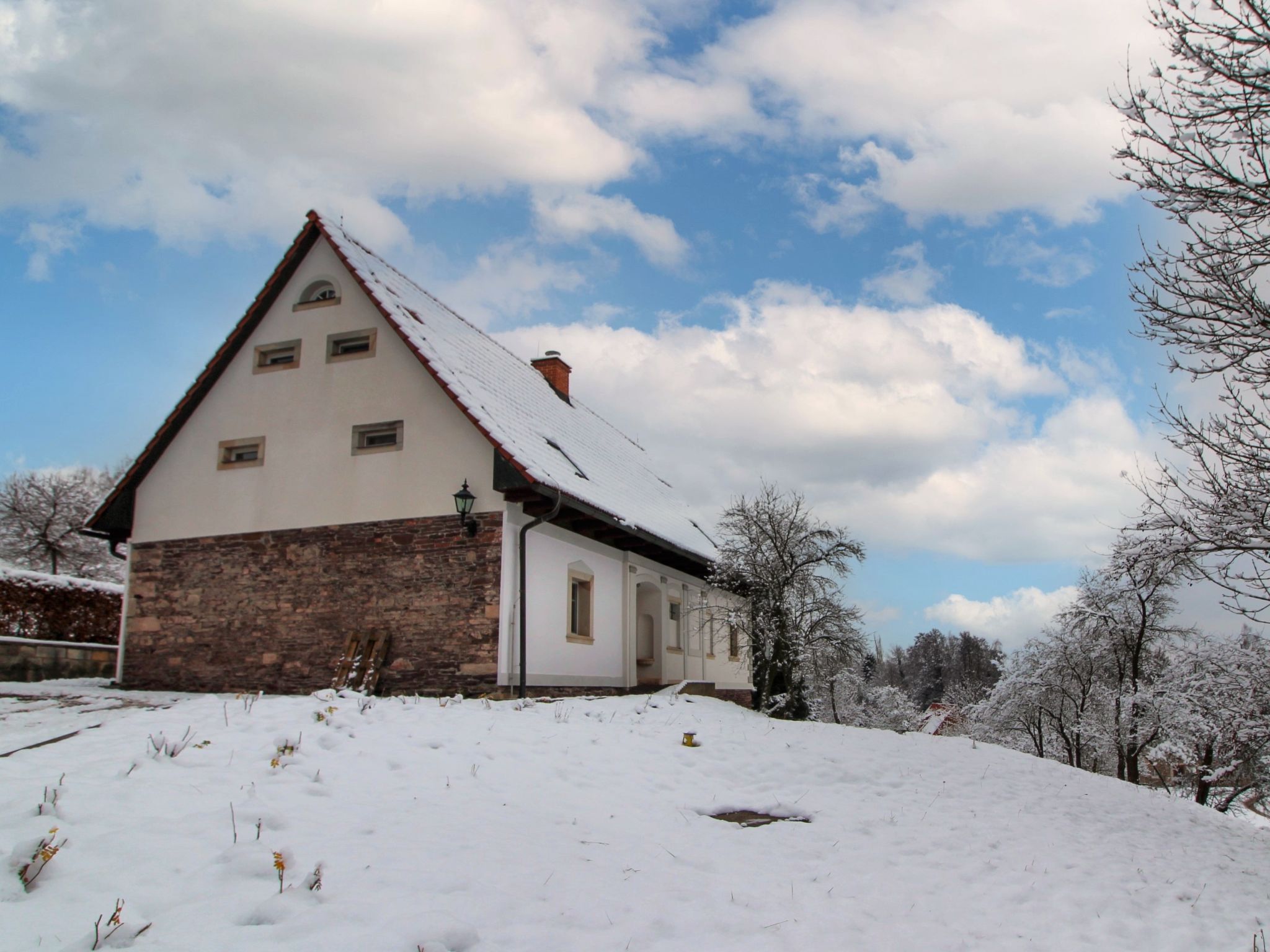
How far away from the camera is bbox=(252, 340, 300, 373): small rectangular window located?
16297 mm

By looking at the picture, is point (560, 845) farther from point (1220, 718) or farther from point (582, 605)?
point (1220, 718)

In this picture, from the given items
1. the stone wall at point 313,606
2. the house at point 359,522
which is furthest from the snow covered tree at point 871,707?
the stone wall at point 313,606

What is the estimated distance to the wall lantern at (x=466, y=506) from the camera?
13.6 m

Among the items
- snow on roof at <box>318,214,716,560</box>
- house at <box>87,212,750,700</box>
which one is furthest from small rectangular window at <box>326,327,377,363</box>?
snow on roof at <box>318,214,716,560</box>

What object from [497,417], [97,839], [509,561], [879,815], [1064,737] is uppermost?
[497,417]

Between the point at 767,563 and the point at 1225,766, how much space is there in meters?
9.12

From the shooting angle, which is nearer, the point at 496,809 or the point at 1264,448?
the point at 496,809

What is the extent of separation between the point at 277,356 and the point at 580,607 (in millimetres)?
6933

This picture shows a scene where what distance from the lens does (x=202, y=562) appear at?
15.9m

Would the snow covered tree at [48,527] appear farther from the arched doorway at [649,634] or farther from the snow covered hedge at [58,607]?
the arched doorway at [649,634]

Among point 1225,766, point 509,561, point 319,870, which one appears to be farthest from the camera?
point 1225,766

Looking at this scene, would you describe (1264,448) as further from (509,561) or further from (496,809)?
(509,561)

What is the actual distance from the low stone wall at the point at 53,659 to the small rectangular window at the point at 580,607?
8.57 meters

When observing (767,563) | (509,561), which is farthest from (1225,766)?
(509,561)
